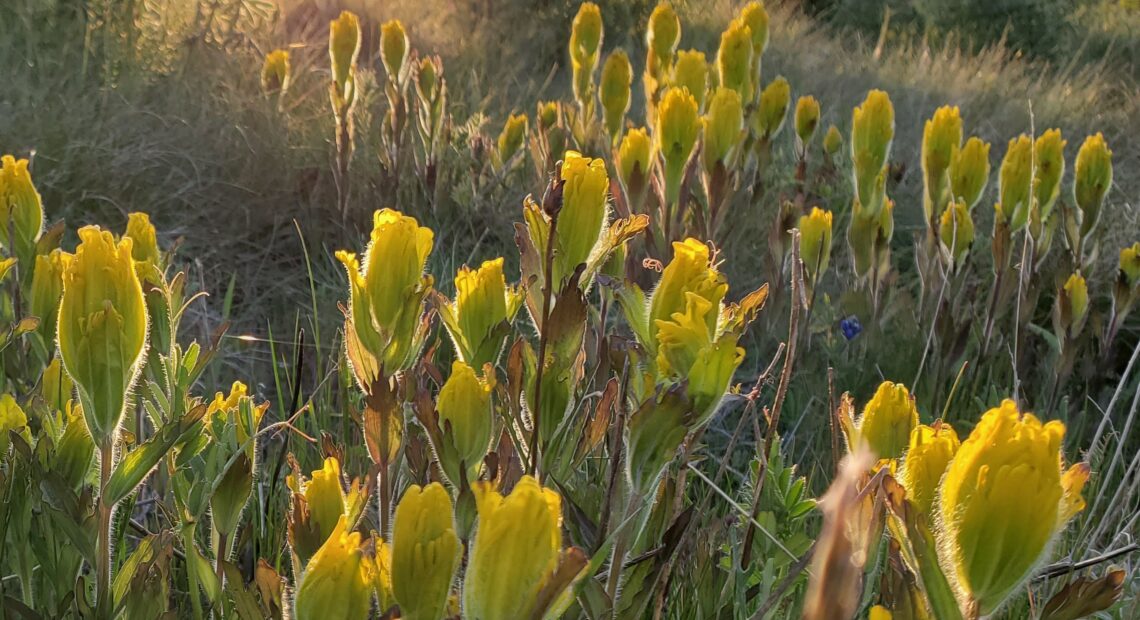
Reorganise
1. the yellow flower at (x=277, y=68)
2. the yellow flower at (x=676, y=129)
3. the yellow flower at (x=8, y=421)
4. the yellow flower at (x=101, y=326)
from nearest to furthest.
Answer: the yellow flower at (x=101, y=326) → the yellow flower at (x=8, y=421) → the yellow flower at (x=676, y=129) → the yellow flower at (x=277, y=68)

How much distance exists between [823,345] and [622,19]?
6.31m

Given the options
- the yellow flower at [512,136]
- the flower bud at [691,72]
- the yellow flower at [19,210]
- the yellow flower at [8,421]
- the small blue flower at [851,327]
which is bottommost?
the small blue flower at [851,327]

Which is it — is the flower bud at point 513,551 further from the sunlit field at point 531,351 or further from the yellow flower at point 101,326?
the yellow flower at point 101,326

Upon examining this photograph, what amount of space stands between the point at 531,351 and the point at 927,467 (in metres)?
0.39

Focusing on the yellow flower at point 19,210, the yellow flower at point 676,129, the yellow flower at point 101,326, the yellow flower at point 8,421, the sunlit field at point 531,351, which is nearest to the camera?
the sunlit field at point 531,351

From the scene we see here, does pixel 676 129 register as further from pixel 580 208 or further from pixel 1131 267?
pixel 1131 267

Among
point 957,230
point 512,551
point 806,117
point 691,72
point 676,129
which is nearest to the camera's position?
point 512,551

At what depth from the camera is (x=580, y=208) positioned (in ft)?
2.94

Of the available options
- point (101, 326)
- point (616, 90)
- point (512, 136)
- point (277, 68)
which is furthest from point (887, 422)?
point (277, 68)

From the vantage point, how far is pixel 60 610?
98cm

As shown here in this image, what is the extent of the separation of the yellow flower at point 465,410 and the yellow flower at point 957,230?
57.0 inches

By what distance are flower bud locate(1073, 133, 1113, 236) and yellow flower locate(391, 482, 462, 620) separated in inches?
76.1

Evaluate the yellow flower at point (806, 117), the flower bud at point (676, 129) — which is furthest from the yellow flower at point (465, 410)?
the yellow flower at point (806, 117)

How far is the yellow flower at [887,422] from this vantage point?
2.88ft
